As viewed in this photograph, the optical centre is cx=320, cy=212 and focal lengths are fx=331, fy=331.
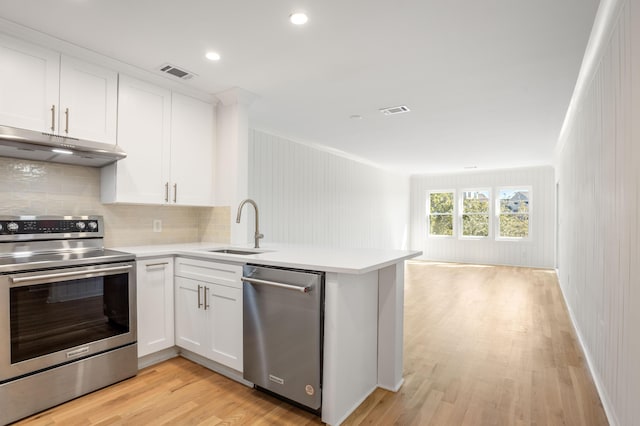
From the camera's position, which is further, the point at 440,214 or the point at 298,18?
the point at 440,214

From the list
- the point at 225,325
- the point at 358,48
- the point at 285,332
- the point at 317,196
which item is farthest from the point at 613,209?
the point at 317,196

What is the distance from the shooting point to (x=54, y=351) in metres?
2.10

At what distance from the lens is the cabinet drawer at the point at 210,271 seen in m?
2.38

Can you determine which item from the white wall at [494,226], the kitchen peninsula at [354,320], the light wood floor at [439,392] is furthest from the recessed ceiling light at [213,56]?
the white wall at [494,226]

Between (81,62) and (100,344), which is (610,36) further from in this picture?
(100,344)

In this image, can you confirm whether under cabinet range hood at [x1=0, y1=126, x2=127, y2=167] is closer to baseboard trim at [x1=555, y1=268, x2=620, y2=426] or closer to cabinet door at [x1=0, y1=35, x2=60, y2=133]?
cabinet door at [x1=0, y1=35, x2=60, y2=133]

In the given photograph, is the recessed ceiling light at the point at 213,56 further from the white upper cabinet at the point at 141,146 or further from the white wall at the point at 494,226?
the white wall at the point at 494,226

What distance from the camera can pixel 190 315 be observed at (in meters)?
2.69

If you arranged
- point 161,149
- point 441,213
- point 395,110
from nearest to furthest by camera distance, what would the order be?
point 161,149 < point 395,110 < point 441,213

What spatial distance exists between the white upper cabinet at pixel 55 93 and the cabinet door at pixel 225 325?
156cm

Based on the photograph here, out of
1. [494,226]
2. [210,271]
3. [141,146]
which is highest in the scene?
[141,146]

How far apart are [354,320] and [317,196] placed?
403cm

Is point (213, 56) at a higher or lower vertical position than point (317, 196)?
higher

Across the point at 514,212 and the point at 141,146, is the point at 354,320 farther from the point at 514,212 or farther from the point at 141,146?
the point at 514,212
